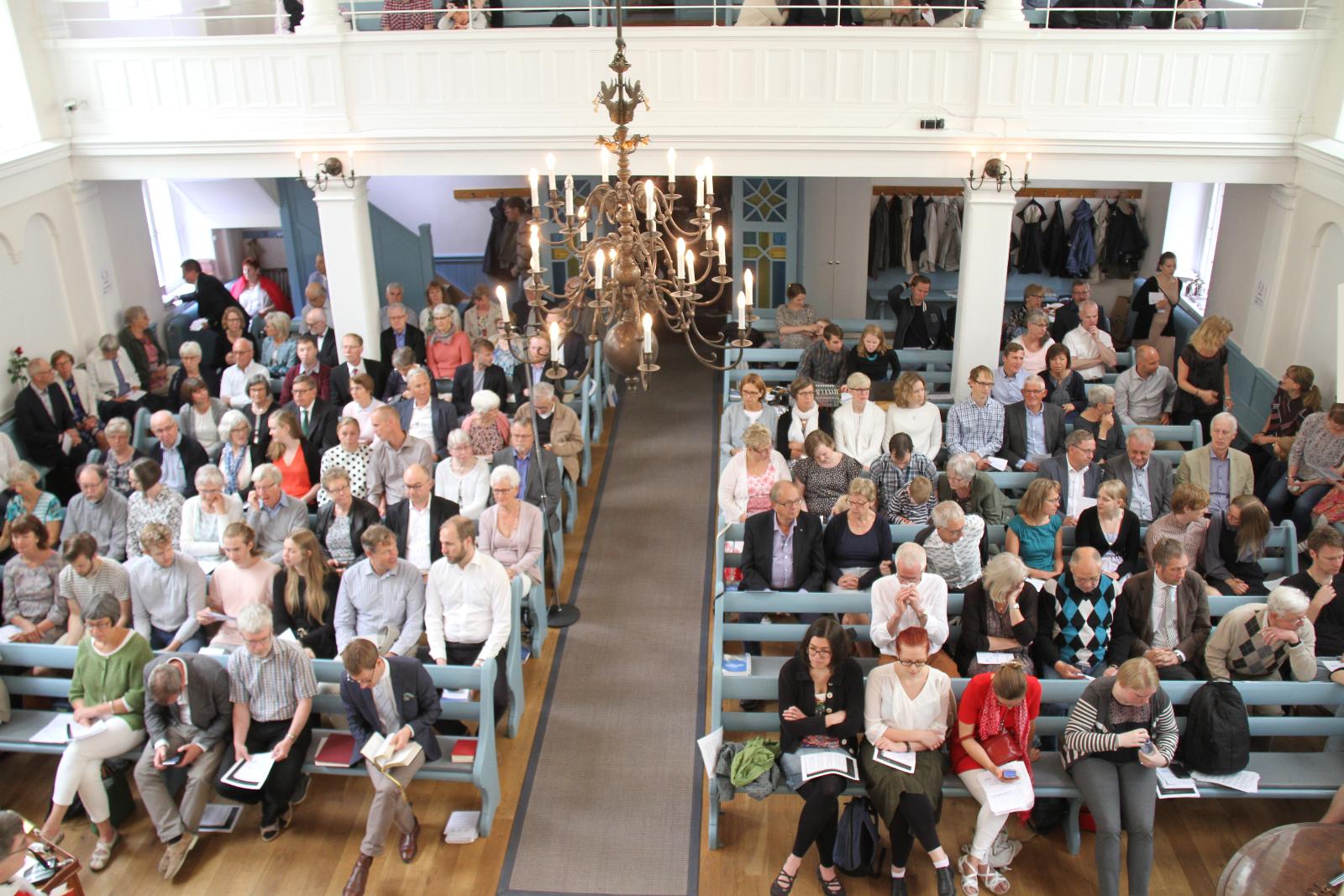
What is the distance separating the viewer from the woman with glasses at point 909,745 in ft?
17.7

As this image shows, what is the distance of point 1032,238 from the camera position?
1257 centimetres

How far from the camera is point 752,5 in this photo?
9.00 metres

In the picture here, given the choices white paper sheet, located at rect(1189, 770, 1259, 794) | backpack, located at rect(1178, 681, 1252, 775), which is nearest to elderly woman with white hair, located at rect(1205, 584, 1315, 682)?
backpack, located at rect(1178, 681, 1252, 775)

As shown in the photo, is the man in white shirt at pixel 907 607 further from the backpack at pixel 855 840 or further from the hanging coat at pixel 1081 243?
the hanging coat at pixel 1081 243

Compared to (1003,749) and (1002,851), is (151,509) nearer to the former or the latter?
(1003,749)

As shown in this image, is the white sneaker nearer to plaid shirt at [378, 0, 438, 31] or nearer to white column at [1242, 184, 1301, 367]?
white column at [1242, 184, 1301, 367]

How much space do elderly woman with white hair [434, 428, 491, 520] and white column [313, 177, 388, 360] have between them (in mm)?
2651

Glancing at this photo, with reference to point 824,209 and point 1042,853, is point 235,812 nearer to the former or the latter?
point 1042,853

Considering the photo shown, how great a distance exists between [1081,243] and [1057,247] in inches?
10.1

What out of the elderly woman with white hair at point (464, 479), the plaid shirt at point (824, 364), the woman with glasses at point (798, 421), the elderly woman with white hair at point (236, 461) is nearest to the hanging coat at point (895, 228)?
the plaid shirt at point (824, 364)

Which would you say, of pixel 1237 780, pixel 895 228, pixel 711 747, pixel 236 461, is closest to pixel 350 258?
pixel 236 461

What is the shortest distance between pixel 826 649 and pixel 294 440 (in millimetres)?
4109

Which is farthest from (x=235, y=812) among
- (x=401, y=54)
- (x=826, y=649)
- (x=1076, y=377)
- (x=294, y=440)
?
(x=1076, y=377)

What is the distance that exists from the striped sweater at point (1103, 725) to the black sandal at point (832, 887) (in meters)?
1.26
